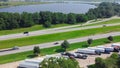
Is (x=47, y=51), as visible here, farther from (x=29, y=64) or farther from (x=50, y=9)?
(x=50, y=9)

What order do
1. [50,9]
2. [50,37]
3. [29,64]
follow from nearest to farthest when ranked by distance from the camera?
[29,64] < [50,37] < [50,9]

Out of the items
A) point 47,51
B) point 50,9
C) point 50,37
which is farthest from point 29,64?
point 50,9

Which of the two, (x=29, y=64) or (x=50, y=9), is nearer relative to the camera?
(x=29, y=64)

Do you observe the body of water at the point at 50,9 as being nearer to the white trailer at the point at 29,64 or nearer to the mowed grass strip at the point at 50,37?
the mowed grass strip at the point at 50,37

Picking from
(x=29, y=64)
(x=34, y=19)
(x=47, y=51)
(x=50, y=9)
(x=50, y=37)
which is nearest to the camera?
(x=29, y=64)

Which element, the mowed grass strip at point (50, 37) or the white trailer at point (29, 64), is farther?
the mowed grass strip at point (50, 37)

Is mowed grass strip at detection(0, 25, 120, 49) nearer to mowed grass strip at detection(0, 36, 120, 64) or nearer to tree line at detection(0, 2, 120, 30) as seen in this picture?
mowed grass strip at detection(0, 36, 120, 64)

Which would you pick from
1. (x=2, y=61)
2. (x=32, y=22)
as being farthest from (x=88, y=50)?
(x=32, y=22)

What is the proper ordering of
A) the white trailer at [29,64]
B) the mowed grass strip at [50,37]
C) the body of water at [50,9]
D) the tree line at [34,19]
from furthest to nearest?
the body of water at [50,9] < the tree line at [34,19] < the mowed grass strip at [50,37] < the white trailer at [29,64]

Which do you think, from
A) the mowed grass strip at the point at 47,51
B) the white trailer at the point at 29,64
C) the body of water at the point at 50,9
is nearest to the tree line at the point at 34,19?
the mowed grass strip at the point at 47,51

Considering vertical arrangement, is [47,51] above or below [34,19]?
below

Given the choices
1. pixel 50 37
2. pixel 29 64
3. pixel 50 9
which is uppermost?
pixel 29 64
